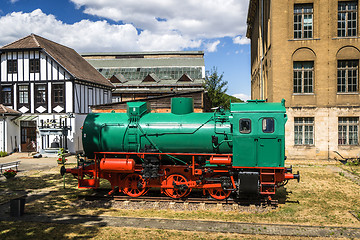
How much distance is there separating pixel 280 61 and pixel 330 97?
190 inches

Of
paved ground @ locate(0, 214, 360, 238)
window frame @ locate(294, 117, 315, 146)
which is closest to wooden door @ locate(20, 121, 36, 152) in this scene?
paved ground @ locate(0, 214, 360, 238)

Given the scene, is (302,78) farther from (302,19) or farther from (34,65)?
(34,65)

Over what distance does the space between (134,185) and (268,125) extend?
6338 millimetres

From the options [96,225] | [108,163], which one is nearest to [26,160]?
[108,163]

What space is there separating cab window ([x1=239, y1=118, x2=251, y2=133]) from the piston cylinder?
4.82 meters

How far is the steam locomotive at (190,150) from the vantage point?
11562 mm

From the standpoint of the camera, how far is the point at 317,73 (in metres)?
23.5

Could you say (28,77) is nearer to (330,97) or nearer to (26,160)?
(26,160)

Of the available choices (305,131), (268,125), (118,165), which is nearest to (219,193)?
(268,125)

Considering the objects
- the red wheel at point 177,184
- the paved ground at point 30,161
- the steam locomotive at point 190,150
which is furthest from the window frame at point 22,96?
the red wheel at point 177,184

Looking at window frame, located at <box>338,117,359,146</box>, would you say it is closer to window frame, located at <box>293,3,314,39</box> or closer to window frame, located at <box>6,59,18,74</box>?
window frame, located at <box>293,3,314,39</box>

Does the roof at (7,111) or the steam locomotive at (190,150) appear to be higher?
the roof at (7,111)

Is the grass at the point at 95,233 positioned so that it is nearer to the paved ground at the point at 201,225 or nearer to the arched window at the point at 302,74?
the paved ground at the point at 201,225

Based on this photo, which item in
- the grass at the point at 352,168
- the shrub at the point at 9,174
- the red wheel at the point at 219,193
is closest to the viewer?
the red wheel at the point at 219,193
